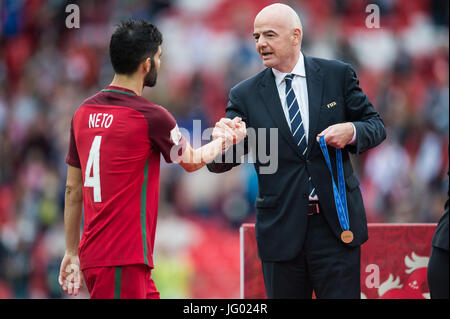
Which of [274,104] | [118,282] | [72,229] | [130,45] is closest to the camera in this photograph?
[118,282]

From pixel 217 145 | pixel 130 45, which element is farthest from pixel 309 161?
pixel 130 45

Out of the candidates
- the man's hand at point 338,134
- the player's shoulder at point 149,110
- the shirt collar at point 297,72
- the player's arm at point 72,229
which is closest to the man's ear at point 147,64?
the player's shoulder at point 149,110

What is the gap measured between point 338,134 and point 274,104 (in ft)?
1.25

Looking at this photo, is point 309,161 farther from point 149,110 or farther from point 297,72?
point 149,110

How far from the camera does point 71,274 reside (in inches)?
114

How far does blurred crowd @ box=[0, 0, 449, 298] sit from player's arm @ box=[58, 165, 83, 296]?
3.43m

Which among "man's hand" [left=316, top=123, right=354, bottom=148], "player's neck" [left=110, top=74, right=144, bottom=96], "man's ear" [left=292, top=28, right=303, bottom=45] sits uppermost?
"man's ear" [left=292, top=28, right=303, bottom=45]

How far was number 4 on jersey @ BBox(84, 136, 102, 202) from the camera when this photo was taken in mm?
2680

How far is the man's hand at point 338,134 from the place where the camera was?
2.89 meters

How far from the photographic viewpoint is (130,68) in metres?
2.79

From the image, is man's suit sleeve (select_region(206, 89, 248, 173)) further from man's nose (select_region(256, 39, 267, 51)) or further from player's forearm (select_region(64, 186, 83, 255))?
player's forearm (select_region(64, 186, 83, 255))

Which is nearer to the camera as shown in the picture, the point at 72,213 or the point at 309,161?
the point at 72,213

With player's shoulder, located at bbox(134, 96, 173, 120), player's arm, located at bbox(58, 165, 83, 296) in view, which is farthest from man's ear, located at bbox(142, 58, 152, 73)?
player's arm, located at bbox(58, 165, 83, 296)

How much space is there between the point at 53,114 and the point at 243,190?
99.1 inches
